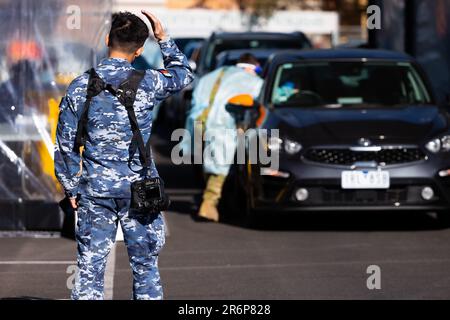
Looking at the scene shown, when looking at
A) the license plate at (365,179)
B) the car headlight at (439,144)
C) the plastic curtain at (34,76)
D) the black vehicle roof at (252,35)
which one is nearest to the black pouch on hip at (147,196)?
the plastic curtain at (34,76)

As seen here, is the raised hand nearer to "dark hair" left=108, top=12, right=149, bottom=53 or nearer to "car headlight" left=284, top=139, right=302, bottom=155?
"dark hair" left=108, top=12, right=149, bottom=53

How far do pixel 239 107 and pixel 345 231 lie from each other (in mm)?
1580

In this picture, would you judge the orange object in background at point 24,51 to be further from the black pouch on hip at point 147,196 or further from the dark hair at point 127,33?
the black pouch on hip at point 147,196

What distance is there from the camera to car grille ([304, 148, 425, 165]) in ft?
38.5

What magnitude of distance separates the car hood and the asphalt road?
864 millimetres

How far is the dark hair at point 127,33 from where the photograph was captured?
6.85m

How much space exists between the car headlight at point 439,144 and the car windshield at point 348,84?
3.18ft

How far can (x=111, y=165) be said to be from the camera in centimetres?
689

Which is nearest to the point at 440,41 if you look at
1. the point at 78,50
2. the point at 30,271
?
the point at 78,50

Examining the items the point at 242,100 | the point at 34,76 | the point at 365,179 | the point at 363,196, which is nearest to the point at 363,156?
the point at 365,179

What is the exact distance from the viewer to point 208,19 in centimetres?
4053

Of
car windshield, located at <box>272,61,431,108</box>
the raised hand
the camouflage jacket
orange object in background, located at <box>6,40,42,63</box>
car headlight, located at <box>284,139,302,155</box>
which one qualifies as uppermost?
the raised hand

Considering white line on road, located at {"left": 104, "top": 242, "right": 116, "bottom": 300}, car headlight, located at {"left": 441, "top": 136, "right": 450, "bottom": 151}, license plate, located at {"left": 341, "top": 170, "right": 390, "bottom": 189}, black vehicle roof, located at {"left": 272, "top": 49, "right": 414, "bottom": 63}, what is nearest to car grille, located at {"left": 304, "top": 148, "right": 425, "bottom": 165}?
license plate, located at {"left": 341, "top": 170, "right": 390, "bottom": 189}
